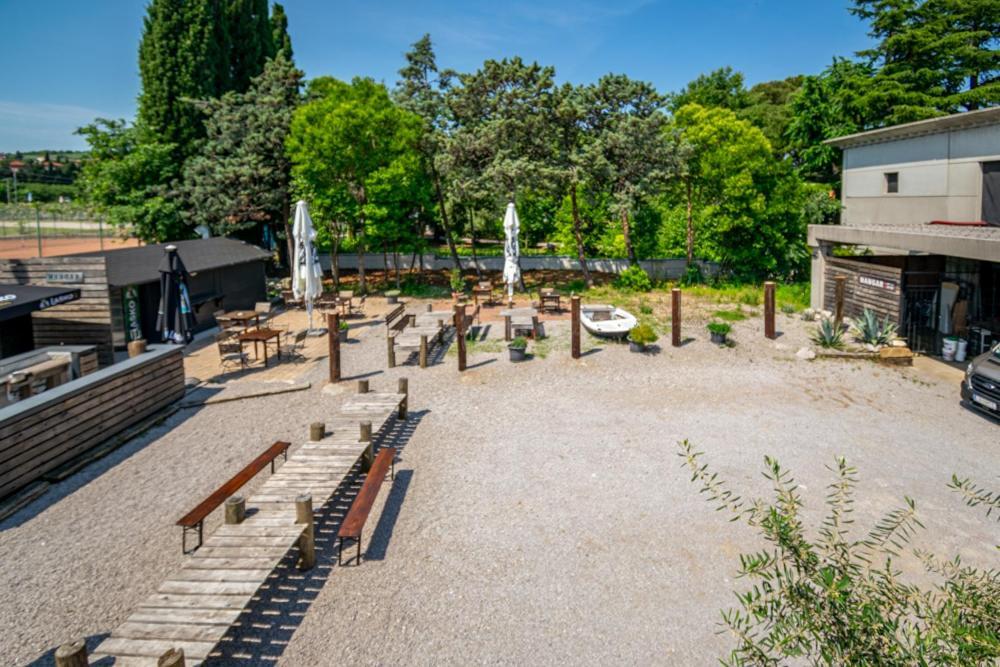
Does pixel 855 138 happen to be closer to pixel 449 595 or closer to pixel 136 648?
pixel 449 595

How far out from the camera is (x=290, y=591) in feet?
23.6

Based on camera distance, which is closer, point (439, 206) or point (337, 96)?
point (337, 96)

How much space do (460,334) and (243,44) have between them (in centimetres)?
3041

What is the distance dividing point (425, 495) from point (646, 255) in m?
28.0

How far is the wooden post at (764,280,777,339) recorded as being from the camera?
1873 cm

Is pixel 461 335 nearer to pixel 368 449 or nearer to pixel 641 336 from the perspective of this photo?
pixel 641 336

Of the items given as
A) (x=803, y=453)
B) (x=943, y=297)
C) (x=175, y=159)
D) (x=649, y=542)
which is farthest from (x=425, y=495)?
(x=175, y=159)

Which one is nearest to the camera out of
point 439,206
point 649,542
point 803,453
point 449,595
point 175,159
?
point 449,595

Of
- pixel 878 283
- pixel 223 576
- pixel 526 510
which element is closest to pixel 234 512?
pixel 223 576

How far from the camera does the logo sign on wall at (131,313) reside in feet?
56.4

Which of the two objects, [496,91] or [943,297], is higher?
[496,91]

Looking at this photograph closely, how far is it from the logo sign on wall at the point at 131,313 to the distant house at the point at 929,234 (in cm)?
2140

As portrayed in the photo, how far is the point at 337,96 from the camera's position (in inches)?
1052

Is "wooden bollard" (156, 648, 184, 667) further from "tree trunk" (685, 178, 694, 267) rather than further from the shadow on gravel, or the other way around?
"tree trunk" (685, 178, 694, 267)
